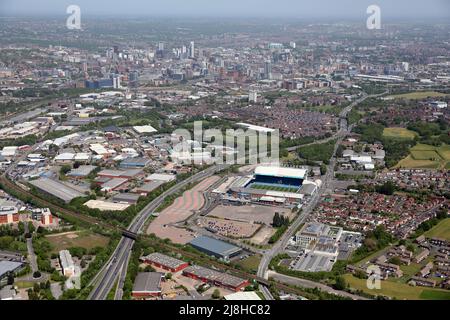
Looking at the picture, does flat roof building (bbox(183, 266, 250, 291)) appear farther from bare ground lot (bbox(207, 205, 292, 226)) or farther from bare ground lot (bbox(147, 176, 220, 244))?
bare ground lot (bbox(207, 205, 292, 226))

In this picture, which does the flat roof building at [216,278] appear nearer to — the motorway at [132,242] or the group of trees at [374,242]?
the motorway at [132,242]

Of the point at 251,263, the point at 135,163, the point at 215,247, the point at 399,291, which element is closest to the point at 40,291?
the point at 215,247

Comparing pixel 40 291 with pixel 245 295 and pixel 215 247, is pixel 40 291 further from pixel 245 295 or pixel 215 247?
pixel 215 247

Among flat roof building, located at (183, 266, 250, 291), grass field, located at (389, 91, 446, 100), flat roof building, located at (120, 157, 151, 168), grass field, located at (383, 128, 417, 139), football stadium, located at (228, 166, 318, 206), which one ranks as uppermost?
grass field, located at (389, 91, 446, 100)

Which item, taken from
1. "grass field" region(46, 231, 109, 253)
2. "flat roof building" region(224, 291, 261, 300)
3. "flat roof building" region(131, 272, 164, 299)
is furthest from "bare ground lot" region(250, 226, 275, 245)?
"grass field" region(46, 231, 109, 253)

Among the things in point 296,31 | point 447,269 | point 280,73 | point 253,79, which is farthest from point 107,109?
point 296,31
